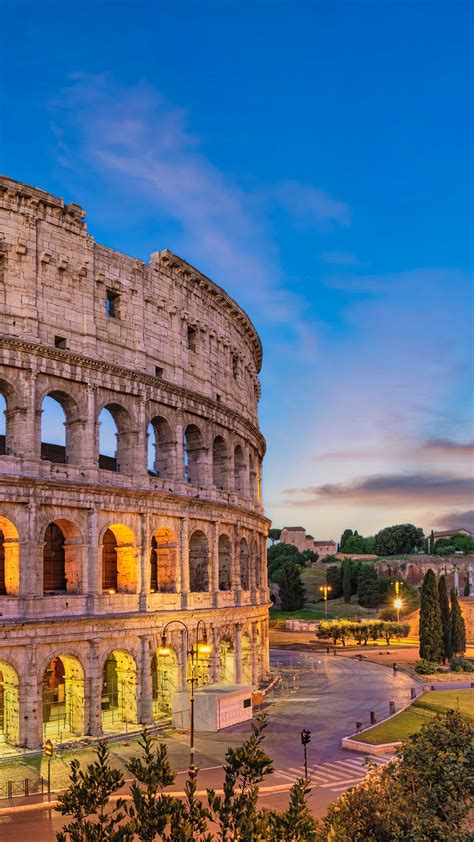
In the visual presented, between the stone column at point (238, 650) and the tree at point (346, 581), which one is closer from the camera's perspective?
the stone column at point (238, 650)

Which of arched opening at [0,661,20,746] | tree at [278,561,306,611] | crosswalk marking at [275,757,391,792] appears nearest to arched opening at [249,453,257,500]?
arched opening at [0,661,20,746]

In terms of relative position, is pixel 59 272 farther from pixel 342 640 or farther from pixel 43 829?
pixel 342 640

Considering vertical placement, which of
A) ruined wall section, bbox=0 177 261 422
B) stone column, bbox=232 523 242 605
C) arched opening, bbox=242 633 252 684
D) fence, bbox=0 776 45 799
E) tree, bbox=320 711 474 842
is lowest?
fence, bbox=0 776 45 799

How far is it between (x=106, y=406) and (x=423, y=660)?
3254cm

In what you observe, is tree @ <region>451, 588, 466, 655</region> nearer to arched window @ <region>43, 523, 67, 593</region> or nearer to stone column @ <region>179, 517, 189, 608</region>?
stone column @ <region>179, 517, 189, 608</region>

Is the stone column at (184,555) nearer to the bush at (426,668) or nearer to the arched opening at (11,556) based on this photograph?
the arched opening at (11,556)

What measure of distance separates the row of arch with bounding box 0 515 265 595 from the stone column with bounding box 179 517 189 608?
0.86ft

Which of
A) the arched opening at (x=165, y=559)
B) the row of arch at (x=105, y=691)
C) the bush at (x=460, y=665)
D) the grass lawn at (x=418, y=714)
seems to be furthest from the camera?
the bush at (x=460, y=665)

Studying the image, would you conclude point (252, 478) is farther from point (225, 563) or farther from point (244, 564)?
point (225, 563)

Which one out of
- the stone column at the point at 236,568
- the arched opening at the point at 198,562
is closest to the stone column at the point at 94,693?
the arched opening at the point at 198,562

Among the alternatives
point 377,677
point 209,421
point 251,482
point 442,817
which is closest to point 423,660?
point 377,677

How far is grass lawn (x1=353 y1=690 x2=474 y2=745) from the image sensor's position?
106 ft

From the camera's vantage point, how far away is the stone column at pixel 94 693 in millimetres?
32312

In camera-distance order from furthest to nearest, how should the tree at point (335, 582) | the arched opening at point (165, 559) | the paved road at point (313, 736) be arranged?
the tree at point (335, 582), the arched opening at point (165, 559), the paved road at point (313, 736)
